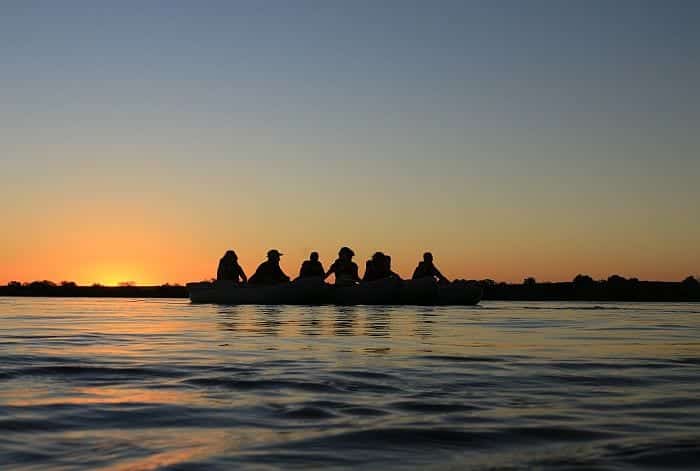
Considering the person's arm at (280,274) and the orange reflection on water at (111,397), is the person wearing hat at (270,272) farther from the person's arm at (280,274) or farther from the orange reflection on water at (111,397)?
the orange reflection on water at (111,397)

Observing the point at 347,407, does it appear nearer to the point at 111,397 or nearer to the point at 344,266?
the point at 111,397

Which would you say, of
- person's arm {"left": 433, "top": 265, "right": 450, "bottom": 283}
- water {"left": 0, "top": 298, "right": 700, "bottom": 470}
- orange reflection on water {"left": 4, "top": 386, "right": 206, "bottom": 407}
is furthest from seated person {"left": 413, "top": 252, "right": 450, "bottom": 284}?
orange reflection on water {"left": 4, "top": 386, "right": 206, "bottom": 407}

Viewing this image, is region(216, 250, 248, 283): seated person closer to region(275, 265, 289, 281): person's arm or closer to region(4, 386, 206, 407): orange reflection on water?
region(275, 265, 289, 281): person's arm

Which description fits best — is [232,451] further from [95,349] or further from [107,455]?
[95,349]

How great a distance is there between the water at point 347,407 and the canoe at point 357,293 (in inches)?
777

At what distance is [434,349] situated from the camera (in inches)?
380

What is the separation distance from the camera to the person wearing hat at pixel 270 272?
101 feet

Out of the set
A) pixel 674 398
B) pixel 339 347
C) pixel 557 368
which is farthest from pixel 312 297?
pixel 674 398

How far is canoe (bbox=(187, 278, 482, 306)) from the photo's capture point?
97.5 feet

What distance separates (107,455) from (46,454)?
0.88ft

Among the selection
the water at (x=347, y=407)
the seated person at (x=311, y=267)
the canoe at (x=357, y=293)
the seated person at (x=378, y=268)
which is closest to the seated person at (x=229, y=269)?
the canoe at (x=357, y=293)

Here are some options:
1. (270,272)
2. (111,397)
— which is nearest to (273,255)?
(270,272)

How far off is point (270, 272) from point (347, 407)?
84.6ft

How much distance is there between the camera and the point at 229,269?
3241cm
